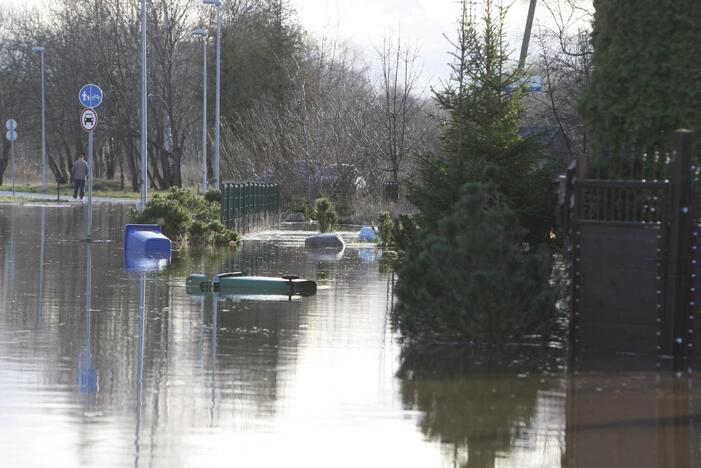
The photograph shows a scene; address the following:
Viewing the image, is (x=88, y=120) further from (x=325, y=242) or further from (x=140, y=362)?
(x=140, y=362)

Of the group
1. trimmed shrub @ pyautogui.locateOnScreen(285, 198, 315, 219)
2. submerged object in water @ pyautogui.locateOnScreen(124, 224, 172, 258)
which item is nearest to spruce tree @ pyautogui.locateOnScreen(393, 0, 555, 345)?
submerged object in water @ pyautogui.locateOnScreen(124, 224, 172, 258)

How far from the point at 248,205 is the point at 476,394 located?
2349 cm

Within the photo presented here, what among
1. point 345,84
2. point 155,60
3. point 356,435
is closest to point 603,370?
point 356,435

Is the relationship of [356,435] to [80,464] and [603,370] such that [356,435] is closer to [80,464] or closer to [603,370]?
[80,464]

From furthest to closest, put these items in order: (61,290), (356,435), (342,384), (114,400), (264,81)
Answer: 1. (264,81)
2. (61,290)
3. (342,384)
4. (114,400)
5. (356,435)

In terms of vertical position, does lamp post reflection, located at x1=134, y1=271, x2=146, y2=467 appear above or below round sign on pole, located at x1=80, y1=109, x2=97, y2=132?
below

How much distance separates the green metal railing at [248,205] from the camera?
30.3m

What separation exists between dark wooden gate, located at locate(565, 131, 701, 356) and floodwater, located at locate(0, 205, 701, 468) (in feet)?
1.33

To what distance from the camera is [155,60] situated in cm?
7512

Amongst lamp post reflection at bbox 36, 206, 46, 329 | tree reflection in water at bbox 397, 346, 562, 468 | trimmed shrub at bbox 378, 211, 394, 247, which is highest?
trimmed shrub at bbox 378, 211, 394, 247

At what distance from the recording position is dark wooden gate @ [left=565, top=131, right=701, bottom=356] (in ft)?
39.2

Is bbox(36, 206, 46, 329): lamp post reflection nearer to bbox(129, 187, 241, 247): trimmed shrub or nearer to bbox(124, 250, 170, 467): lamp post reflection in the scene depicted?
bbox(124, 250, 170, 467): lamp post reflection

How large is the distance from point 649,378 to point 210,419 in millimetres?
3961

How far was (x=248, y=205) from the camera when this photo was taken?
110ft
